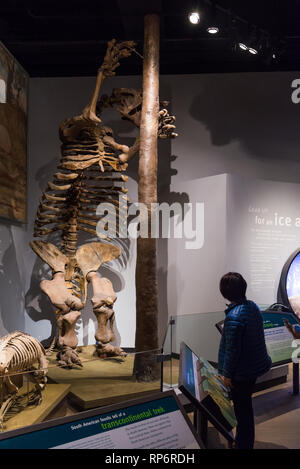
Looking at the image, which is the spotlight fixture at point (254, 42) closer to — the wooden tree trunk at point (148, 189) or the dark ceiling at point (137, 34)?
the dark ceiling at point (137, 34)

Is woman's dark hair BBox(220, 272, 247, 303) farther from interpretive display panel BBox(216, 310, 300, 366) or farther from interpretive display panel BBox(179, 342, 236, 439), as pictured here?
interpretive display panel BBox(216, 310, 300, 366)

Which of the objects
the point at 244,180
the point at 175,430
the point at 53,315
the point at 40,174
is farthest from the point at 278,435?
the point at 40,174

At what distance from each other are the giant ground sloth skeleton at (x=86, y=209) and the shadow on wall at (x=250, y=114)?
1.34m

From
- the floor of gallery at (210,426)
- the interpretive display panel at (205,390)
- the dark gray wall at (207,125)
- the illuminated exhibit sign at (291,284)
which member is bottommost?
the floor of gallery at (210,426)

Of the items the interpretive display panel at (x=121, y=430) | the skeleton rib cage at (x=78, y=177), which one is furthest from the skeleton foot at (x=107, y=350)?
Result: the interpretive display panel at (x=121, y=430)

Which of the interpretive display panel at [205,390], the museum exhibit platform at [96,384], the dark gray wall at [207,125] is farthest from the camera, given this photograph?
the dark gray wall at [207,125]

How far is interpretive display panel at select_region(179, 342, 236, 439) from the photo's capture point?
6.19 ft

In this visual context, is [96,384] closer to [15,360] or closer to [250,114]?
[15,360]

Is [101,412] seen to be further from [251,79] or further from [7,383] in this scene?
[251,79]

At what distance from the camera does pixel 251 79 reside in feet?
19.3

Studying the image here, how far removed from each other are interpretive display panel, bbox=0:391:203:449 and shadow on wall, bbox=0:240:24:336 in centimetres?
399

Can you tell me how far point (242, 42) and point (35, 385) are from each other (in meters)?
4.47

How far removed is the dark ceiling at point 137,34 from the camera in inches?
197

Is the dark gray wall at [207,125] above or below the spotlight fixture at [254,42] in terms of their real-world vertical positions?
below
